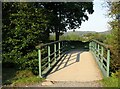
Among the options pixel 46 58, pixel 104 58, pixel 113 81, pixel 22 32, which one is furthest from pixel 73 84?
pixel 22 32

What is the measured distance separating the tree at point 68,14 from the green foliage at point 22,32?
1432 cm

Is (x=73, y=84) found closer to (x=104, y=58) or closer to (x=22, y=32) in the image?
(x=104, y=58)

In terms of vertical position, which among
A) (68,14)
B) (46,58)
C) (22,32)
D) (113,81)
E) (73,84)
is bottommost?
(73,84)

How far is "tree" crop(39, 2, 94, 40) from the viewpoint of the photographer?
26.8 meters

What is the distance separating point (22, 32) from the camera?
418 inches

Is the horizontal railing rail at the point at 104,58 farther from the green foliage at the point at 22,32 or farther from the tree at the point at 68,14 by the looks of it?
the tree at the point at 68,14

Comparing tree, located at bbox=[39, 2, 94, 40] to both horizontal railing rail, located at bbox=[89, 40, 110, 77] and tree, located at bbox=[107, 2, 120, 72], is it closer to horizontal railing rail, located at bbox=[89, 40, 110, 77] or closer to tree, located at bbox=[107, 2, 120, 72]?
horizontal railing rail, located at bbox=[89, 40, 110, 77]

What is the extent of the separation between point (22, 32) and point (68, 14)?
19573mm

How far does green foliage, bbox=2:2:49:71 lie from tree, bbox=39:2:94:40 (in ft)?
47.0

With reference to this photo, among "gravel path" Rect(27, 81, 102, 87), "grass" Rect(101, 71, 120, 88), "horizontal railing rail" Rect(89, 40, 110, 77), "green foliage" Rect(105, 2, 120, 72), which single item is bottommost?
"gravel path" Rect(27, 81, 102, 87)

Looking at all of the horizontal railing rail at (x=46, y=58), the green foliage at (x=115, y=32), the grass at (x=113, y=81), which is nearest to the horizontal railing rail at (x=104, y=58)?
the green foliage at (x=115, y=32)

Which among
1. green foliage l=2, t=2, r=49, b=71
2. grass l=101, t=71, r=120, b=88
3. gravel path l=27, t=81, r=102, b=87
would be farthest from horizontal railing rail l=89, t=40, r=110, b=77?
green foliage l=2, t=2, r=49, b=71

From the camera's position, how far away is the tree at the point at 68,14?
26.8 metres

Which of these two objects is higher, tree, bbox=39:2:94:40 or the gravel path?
tree, bbox=39:2:94:40
